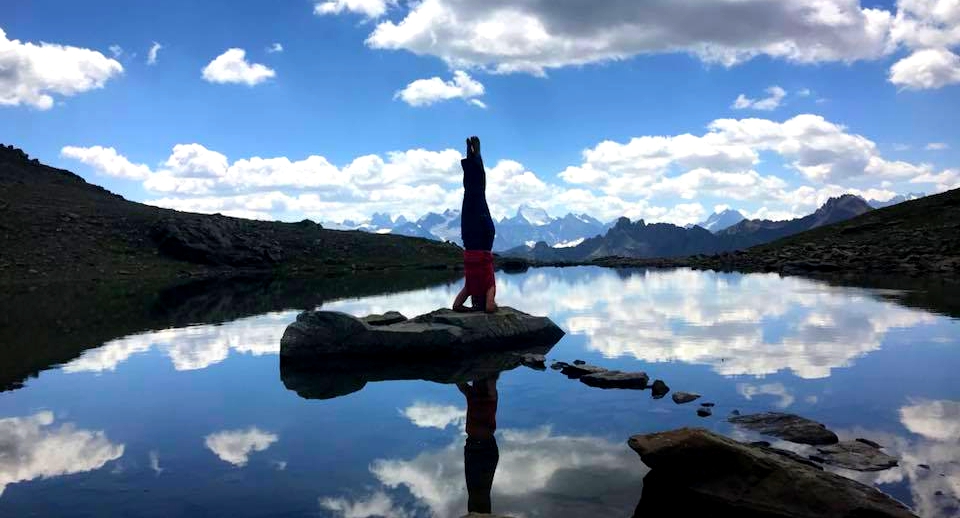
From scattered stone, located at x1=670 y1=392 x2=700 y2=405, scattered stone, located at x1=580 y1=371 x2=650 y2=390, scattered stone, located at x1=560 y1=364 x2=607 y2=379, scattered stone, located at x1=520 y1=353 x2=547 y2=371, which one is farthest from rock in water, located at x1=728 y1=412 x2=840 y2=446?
scattered stone, located at x1=520 y1=353 x2=547 y2=371

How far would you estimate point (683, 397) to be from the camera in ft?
64.3

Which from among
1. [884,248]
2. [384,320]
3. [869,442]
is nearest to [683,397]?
[869,442]

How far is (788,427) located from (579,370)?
9268 mm

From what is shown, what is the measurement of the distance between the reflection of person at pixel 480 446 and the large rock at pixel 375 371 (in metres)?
2.43

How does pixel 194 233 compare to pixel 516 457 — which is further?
pixel 194 233

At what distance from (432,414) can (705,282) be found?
63860mm

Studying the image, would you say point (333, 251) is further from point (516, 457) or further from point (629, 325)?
point (516, 457)

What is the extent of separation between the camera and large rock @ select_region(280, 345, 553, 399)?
2315 centimetres

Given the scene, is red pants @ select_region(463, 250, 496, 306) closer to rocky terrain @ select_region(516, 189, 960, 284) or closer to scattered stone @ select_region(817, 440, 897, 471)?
scattered stone @ select_region(817, 440, 897, 471)

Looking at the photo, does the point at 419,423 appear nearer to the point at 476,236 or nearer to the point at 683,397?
the point at 683,397

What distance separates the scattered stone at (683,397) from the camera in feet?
63.8

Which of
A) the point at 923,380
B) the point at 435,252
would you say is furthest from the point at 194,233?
the point at 923,380

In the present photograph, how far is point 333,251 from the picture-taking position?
146 m

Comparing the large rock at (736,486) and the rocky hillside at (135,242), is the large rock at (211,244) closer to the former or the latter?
the rocky hillside at (135,242)
